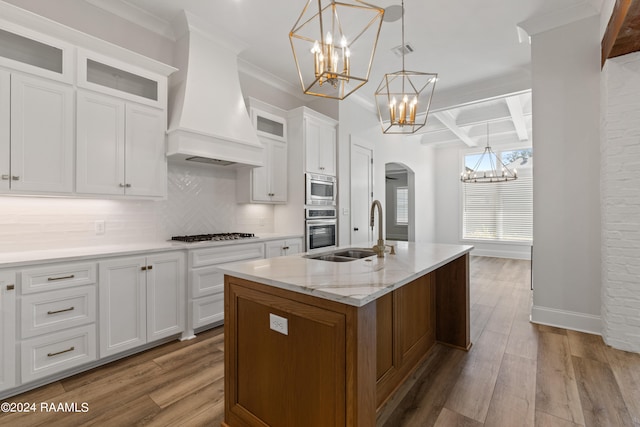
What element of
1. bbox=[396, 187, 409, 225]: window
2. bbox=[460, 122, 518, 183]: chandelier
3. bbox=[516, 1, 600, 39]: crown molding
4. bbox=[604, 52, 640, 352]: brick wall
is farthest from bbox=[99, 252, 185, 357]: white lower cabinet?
bbox=[396, 187, 409, 225]: window

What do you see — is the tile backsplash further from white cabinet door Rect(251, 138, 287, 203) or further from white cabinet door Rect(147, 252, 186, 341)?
white cabinet door Rect(147, 252, 186, 341)

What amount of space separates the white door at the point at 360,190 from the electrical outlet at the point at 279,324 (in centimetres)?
357

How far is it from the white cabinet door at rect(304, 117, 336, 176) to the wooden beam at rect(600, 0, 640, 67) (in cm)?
308

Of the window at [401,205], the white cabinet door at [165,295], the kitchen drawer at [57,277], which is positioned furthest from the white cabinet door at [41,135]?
the window at [401,205]

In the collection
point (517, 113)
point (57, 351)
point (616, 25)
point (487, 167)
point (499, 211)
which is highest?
point (517, 113)

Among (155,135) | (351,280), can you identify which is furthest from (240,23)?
(351,280)

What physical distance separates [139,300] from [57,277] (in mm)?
604

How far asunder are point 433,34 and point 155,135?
3154 mm

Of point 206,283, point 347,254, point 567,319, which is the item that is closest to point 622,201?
point 567,319

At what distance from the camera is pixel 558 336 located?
292cm

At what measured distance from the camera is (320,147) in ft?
14.4

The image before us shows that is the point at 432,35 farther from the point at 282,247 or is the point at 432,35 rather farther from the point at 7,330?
the point at 7,330

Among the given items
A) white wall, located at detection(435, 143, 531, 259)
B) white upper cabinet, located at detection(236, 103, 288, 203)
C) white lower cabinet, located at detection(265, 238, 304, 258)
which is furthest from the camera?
white wall, located at detection(435, 143, 531, 259)

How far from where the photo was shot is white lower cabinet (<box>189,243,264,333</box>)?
2.92 meters
